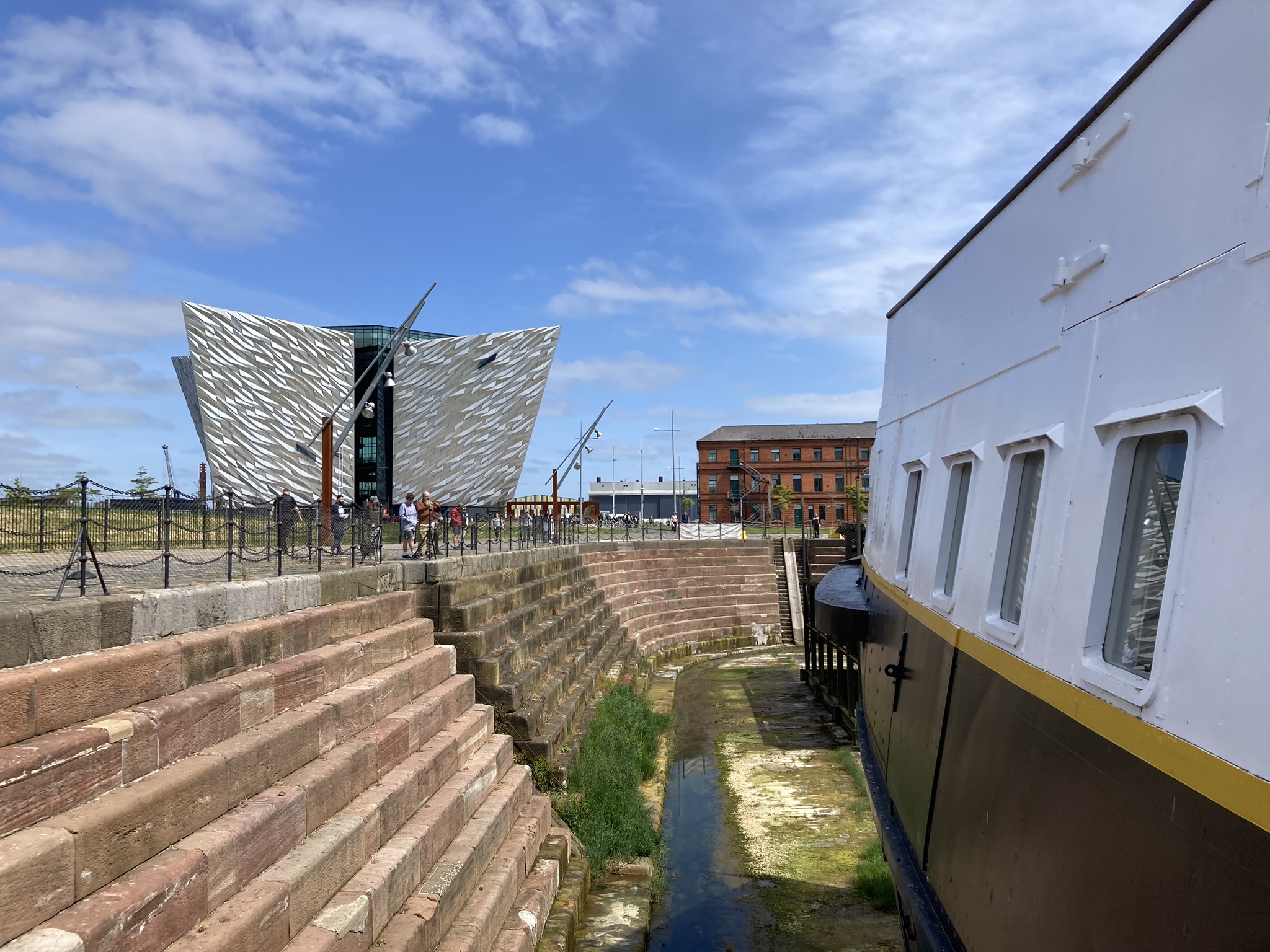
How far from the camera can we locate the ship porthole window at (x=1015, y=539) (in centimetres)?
334

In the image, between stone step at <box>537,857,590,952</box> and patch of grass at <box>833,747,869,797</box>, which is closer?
stone step at <box>537,857,590,952</box>

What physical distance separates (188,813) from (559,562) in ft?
43.5

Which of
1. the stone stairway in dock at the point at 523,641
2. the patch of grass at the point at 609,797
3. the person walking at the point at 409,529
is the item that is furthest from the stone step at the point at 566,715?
the person walking at the point at 409,529

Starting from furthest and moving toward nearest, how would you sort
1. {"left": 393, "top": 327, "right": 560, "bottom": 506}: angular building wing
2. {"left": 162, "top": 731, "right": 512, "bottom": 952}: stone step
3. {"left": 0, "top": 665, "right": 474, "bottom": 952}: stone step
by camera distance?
1. {"left": 393, "top": 327, "right": 560, "bottom": 506}: angular building wing
2. {"left": 162, "top": 731, "right": 512, "bottom": 952}: stone step
3. {"left": 0, "top": 665, "right": 474, "bottom": 952}: stone step

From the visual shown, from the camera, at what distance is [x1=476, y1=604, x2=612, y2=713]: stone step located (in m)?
8.66

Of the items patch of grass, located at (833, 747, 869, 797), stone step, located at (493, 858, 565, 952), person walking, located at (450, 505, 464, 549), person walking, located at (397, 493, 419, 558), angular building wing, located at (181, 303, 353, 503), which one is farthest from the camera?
angular building wing, located at (181, 303, 353, 503)

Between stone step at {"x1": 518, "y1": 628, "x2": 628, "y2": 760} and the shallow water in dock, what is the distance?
62.8 inches

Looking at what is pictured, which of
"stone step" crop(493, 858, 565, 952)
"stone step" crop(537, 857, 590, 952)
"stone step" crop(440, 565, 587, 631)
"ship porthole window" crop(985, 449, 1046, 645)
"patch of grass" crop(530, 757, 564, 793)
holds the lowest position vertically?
"stone step" crop(537, 857, 590, 952)

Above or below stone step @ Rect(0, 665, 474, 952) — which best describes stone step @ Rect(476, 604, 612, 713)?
below

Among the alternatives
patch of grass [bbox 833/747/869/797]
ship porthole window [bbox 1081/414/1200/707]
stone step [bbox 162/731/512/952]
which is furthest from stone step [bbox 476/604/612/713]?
ship porthole window [bbox 1081/414/1200/707]

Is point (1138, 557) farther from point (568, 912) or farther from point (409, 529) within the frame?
point (409, 529)

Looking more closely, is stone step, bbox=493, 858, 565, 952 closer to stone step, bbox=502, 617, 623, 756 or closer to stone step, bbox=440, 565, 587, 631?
stone step, bbox=502, 617, 623, 756

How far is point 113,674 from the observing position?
395 cm

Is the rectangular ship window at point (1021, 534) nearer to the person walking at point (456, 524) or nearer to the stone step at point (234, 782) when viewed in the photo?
the stone step at point (234, 782)
